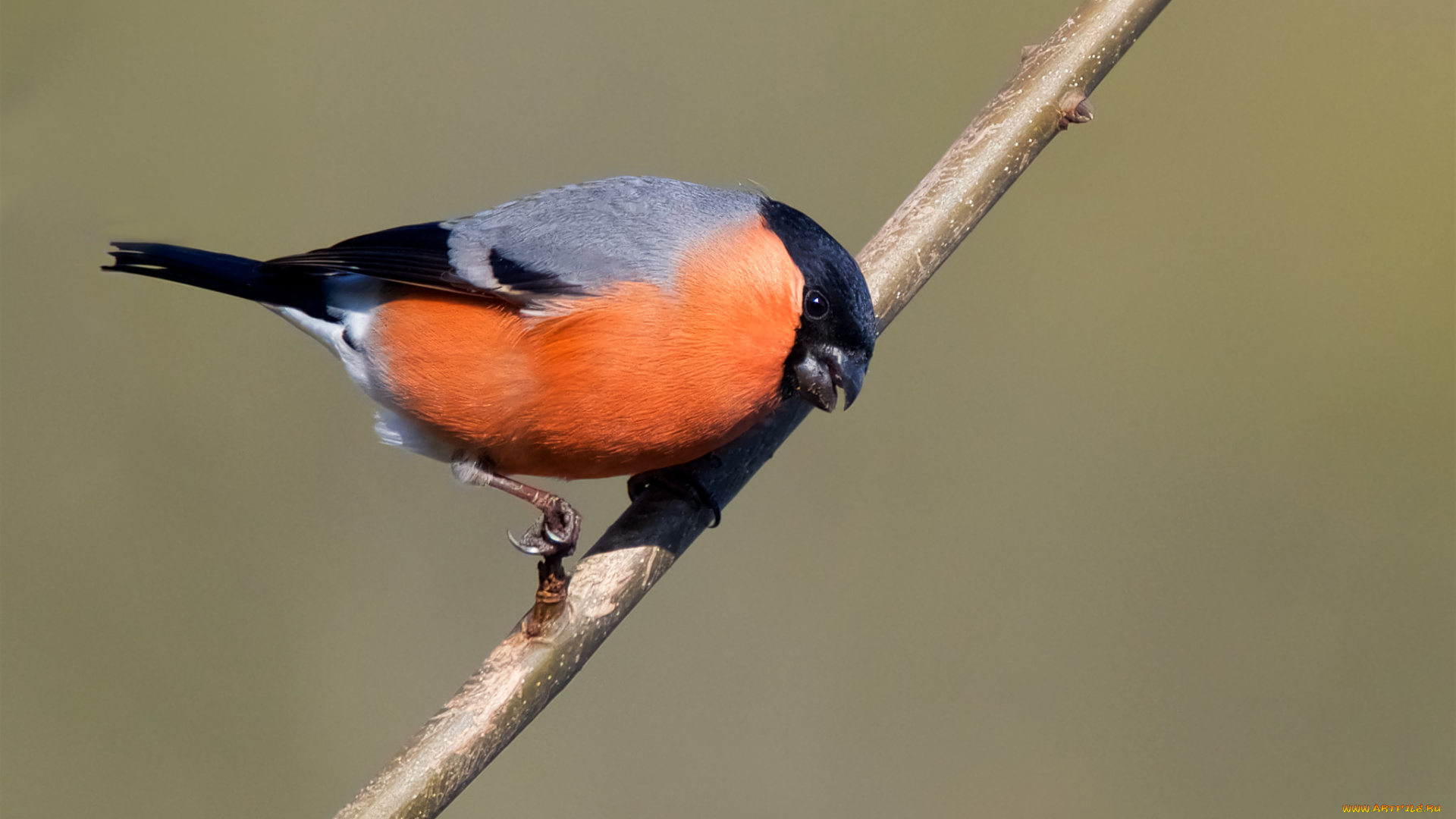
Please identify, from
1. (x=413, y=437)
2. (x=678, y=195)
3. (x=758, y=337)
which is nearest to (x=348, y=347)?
(x=413, y=437)

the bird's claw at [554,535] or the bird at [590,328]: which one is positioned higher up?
the bird at [590,328]

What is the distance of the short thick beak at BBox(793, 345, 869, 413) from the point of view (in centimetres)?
196

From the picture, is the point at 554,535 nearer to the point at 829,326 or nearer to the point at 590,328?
the point at 590,328

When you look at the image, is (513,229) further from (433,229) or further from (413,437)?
(413,437)

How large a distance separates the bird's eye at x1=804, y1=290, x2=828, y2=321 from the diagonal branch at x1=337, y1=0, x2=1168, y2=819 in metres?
0.35

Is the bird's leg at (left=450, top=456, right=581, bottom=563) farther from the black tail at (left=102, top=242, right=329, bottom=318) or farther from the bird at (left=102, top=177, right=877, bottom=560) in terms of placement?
the black tail at (left=102, top=242, right=329, bottom=318)

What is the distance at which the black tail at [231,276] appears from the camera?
2.43 metres

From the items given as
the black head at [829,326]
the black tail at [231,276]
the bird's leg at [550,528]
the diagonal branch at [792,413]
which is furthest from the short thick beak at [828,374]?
the black tail at [231,276]

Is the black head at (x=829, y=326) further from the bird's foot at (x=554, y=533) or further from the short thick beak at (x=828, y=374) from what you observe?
the bird's foot at (x=554, y=533)

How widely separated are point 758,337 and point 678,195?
0.42 m

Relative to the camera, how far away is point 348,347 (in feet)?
7.78

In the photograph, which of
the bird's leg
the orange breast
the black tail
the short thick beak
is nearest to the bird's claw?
the bird's leg

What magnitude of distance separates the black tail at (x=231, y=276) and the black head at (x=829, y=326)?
1.11m

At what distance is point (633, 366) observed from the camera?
2006 mm
